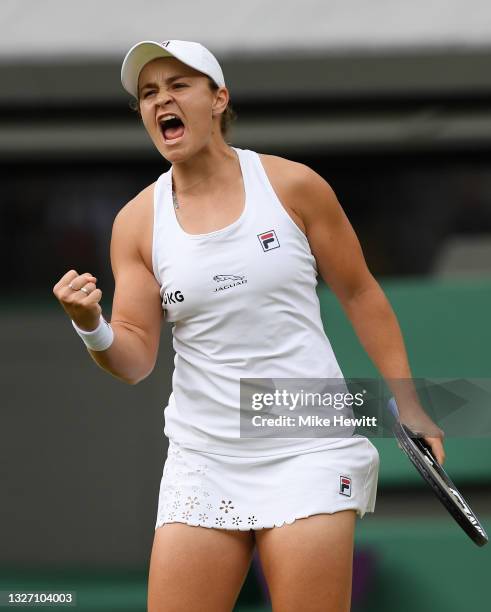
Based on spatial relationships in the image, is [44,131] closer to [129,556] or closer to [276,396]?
[129,556]

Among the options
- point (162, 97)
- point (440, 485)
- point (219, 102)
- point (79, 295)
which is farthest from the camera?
point (219, 102)

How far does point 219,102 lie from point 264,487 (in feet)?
2.83

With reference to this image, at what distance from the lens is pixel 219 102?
246 cm

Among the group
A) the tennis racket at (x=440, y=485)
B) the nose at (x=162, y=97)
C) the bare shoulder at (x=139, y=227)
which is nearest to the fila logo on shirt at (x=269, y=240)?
the bare shoulder at (x=139, y=227)

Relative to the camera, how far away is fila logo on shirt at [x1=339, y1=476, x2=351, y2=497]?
2250mm

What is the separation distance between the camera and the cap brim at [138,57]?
7.54 ft

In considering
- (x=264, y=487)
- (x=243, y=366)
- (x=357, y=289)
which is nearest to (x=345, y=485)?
(x=264, y=487)

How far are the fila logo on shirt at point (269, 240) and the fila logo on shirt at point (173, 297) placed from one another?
20 cm

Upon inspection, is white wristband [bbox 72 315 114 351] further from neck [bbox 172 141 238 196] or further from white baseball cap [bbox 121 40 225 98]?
white baseball cap [bbox 121 40 225 98]

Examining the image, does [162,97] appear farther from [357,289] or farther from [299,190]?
[357,289]

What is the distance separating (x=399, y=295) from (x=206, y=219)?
2.26m

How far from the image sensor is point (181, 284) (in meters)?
2.29
